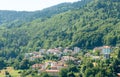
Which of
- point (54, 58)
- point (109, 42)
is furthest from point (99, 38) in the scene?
point (54, 58)

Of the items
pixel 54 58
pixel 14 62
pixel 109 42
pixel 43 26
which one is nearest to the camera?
pixel 14 62

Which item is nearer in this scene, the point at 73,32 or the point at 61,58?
the point at 61,58

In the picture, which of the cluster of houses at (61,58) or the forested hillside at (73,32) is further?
the forested hillside at (73,32)

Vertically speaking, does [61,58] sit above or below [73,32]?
below

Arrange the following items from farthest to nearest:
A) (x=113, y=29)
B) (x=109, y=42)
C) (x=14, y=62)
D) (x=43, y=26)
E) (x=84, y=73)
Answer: (x=43, y=26)
(x=113, y=29)
(x=109, y=42)
(x=14, y=62)
(x=84, y=73)

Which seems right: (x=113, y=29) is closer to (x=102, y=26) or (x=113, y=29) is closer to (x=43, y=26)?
(x=102, y=26)

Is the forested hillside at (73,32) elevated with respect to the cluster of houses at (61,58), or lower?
elevated

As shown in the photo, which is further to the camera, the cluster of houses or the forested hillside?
the forested hillside

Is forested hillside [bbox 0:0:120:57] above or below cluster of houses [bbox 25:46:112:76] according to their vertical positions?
above
